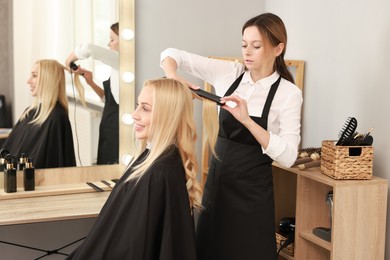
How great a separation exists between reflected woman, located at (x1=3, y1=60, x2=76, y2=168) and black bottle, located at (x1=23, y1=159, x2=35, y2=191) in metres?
0.09

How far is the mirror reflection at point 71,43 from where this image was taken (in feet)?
8.07

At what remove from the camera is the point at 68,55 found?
2.55m

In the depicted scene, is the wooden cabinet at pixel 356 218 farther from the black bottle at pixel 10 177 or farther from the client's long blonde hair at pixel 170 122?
the black bottle at pixel 10 177

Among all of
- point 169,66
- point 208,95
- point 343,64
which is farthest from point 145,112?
point 343,64

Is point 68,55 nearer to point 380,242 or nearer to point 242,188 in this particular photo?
point 242,188

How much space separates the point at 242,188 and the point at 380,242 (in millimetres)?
580

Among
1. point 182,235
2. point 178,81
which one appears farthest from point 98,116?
point 182,235

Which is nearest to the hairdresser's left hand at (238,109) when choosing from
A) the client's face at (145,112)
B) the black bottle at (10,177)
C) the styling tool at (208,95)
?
the styling tool at (208,95)

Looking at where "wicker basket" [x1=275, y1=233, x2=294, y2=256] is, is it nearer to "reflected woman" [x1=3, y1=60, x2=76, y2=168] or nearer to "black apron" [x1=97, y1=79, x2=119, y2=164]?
"black apron" [x1=97, y1=79, x2=119, y2=164]

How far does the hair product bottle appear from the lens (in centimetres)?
238

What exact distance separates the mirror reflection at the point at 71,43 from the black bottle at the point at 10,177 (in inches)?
8.5

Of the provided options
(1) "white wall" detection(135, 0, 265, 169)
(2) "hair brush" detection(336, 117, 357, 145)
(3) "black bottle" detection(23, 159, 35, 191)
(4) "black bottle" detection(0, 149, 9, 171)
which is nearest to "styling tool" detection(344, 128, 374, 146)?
(2) "hair brush" detection(336, 117, 357, 145)

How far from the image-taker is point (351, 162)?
210cm

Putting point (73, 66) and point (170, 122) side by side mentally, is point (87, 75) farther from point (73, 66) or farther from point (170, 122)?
point (170, 122)
